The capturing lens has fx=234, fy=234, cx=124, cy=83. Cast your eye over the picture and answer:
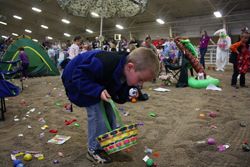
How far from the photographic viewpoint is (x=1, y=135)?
2895 mm

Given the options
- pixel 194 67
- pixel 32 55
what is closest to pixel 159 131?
pixel 194 67

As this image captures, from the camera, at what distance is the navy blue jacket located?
1.86 m

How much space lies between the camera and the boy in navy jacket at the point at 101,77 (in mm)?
1783

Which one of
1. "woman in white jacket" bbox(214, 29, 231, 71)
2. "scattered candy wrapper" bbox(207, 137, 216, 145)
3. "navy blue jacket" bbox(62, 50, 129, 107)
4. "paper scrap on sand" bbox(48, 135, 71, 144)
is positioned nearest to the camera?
"navy blue jacket" bbox(62, 50, 129, 107)

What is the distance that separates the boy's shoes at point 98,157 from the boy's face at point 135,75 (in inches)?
30.5

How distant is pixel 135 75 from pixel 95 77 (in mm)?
342

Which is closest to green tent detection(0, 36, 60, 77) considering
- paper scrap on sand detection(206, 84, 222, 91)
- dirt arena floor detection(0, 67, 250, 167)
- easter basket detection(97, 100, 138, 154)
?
dirt arena floor detection(0, 67, 250, 167)

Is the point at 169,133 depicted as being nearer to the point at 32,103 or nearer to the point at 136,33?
the point at 32,103

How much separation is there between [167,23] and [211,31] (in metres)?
3.61

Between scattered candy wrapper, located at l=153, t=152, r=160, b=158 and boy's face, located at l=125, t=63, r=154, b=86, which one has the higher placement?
boy's face, located at l=125, t=63, r=154, b=86

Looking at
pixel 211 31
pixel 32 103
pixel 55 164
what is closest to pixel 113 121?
pixel 55 164

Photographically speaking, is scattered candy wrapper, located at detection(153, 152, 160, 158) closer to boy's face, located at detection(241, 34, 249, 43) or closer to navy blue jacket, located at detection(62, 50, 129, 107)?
navy blue jacket, located at detection(62, 50, 129, 107)

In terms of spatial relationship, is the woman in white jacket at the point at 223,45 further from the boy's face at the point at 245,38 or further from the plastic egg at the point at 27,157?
the plastic egg at the point at 27,157

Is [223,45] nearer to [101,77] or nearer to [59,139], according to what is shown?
[59,139]
